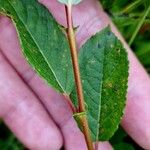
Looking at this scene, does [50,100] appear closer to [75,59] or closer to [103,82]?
[103,82]

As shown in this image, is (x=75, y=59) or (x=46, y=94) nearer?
(x=75, y=59)

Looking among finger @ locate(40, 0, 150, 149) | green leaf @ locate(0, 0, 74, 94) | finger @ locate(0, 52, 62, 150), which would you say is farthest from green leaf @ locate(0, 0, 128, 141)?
finger @ locate(0, 52, 62, 150)

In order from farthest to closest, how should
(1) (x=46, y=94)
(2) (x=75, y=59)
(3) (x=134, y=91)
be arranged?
(1) (x=46, y=94) < (3) (x=134, y=91) < (2) (x=75, y=59)

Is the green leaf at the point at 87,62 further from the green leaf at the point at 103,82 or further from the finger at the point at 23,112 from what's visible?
the finger at the point at 23,112

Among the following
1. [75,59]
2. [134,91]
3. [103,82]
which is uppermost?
[75,59]

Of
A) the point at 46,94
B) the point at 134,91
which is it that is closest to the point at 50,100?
the point at 46,94

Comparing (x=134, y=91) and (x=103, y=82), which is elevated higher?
(x=103, y=82)

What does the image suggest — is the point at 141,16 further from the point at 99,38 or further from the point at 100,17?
Answer: the point at 99,38
